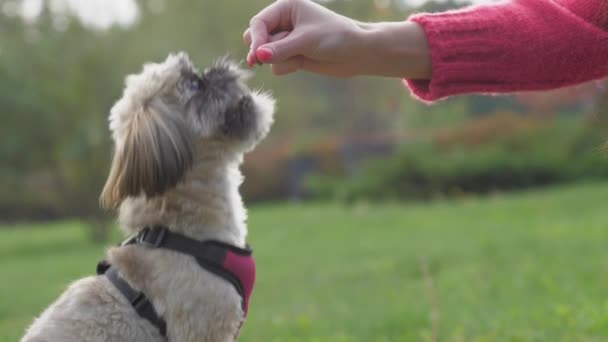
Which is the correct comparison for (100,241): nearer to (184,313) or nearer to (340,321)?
(340,321)

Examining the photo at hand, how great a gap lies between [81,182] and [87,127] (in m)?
1.95

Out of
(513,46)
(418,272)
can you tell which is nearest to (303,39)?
(513,46)

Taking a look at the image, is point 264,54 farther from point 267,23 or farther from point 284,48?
point 267,23

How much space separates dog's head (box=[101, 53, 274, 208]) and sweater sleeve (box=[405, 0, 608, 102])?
139 centimetres

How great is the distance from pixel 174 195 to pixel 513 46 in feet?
6.31

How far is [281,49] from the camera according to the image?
245 cm

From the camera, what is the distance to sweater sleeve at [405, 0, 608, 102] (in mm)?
2537

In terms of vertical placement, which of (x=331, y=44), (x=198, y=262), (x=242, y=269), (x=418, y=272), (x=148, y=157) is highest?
(x=331, y=44)

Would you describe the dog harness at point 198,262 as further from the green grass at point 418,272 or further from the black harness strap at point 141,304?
the green grass at point 418,272

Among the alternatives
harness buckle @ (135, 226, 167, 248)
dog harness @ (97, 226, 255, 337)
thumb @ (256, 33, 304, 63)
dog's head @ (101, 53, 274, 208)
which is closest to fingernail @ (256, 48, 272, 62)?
thumb @ (256, 33, 304, 63)

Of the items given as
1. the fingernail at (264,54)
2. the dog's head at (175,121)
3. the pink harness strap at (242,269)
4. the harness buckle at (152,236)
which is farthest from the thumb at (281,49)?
the harness buckle at (152,236)

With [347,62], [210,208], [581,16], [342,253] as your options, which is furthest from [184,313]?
[342,253]

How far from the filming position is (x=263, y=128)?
13.2ft

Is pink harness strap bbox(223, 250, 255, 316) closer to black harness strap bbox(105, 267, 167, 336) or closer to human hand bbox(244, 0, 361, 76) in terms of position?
black harness strap bbox(105, 267, 167, 336)
